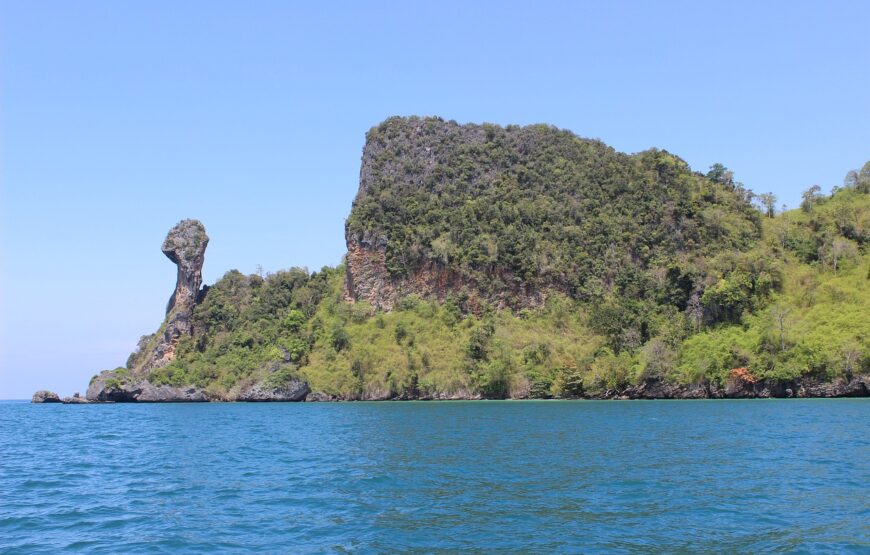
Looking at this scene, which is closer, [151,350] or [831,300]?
[831,300]

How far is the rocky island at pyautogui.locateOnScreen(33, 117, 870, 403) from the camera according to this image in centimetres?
8269

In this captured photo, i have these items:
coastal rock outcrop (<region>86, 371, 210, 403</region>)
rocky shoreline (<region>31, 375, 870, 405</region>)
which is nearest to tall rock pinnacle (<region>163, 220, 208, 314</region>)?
coastal rock outcrop (<region>86, 371, 210, 403</region>)

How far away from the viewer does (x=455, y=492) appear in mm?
21672

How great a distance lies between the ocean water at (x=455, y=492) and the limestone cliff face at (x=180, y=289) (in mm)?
91852

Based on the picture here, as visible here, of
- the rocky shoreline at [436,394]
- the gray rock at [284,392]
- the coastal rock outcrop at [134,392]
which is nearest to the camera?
the rocky shoreline at [436,394]

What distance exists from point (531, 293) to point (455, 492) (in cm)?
9317

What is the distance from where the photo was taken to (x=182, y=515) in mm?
19438

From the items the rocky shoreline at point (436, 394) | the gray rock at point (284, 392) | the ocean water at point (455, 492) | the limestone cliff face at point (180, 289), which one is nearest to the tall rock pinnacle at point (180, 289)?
the limestone cliff face at point (180, 289)

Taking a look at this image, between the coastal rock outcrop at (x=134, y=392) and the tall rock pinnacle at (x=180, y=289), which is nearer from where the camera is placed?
the coastal rock outcrop at (x=134, y=392)

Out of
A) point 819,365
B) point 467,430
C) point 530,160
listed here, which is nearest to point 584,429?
point 467,430

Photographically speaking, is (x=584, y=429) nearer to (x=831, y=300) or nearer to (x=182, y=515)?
(x=182, y=515)

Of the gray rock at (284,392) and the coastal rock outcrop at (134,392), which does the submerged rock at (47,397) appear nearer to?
the coastal rock outcrop at (134,392)

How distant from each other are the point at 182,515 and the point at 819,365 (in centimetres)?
7146

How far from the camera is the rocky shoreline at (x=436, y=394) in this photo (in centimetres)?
7331
